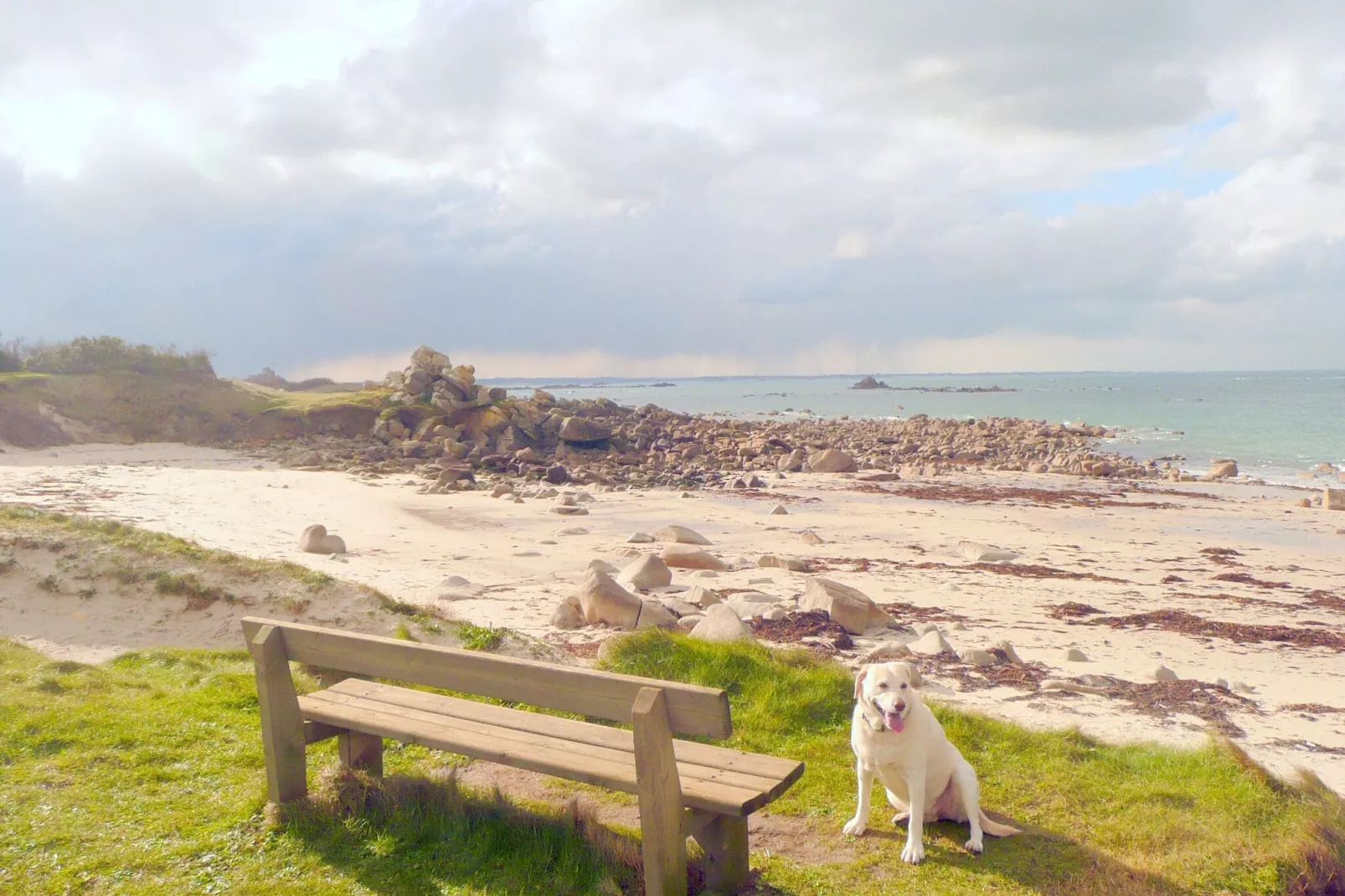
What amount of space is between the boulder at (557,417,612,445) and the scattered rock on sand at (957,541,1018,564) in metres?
20.5

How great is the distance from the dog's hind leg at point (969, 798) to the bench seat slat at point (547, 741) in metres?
1.22

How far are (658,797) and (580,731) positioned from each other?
35.9 inches

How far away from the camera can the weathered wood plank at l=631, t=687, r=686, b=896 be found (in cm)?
355

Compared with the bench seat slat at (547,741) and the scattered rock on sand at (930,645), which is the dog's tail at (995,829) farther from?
the scattered rock on sand at (930,645)

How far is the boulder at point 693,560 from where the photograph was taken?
13.7 metres

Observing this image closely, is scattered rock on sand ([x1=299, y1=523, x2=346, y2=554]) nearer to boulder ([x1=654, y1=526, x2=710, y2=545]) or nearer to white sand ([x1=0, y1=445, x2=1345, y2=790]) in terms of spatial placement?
white sand ([x1=0, y1=445, x2=1345, y2=790])

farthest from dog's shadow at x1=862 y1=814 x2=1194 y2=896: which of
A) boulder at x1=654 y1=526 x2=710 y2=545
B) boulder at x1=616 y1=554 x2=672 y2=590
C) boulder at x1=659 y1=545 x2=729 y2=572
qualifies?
boulder at x1=654 y1=526 x2=710 y2=545

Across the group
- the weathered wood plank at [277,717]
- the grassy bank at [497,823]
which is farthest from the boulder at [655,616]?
the weathered wood plank at [277,717]

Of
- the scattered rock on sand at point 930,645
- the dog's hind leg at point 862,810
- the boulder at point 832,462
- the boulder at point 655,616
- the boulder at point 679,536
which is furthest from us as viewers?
the boulder at point 832,462

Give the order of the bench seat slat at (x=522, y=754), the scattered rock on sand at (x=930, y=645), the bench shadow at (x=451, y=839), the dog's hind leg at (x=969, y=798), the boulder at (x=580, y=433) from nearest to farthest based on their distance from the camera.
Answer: the bench seat slat at (x=522, y=754) < the bench shadow at (x=451, y=839) < the dog's hind leg at (x=969, y=798) < the scattered rock on sand at (x=930, y=645) < the boulder at (x=580, y=433)

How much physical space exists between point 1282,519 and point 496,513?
1872 cm

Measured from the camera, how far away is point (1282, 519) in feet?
70.9

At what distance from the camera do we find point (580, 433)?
34.8m

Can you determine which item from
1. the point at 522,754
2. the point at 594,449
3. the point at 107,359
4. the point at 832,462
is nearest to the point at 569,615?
the point at 522,754
